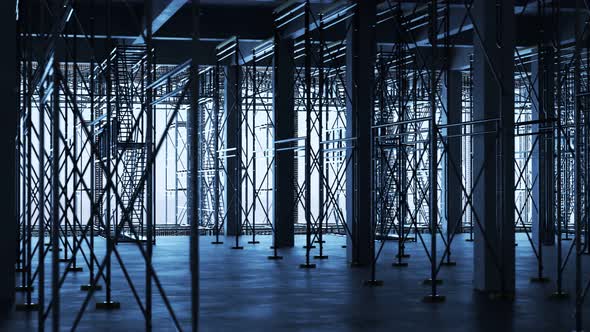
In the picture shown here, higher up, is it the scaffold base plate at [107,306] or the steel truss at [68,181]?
the steel truss at [68,181]

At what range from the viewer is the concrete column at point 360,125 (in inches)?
730

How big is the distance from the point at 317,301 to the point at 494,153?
3.61 metres

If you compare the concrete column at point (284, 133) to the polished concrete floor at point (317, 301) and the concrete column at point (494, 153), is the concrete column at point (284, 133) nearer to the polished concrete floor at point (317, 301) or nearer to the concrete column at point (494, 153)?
the polished concrete floor at point (317, 301)

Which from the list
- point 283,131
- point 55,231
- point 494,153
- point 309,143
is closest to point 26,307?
point 55,231

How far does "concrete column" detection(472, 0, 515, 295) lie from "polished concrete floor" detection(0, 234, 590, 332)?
59 cm

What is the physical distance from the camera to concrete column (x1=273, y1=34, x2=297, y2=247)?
75.9 feet

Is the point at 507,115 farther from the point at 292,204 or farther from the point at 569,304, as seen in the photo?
the point at 292,204

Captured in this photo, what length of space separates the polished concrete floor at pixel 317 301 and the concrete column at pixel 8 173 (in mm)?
867

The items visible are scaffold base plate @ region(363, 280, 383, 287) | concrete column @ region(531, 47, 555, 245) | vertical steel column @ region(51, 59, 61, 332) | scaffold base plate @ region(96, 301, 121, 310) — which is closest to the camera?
vertical steel column @ region(51, 59, 61, 332)

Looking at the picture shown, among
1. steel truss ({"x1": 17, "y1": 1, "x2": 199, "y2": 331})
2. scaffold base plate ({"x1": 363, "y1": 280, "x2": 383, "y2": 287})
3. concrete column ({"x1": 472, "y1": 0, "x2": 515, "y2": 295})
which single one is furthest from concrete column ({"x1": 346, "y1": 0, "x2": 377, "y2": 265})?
steel truss ({"x1": 17, "y1": 1, "x2": 199, "y2": 331})

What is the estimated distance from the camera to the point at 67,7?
1020cm

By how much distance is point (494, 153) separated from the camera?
14070 millimetres

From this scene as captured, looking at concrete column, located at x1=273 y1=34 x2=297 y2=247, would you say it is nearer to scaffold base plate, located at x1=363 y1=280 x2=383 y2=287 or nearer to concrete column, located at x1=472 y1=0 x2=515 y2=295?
scaffold base plate, located at x1=363 y1=280 x2=383 y2=287

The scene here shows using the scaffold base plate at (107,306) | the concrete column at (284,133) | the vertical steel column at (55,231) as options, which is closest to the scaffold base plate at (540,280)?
the scaffold base plate at (107,306)
